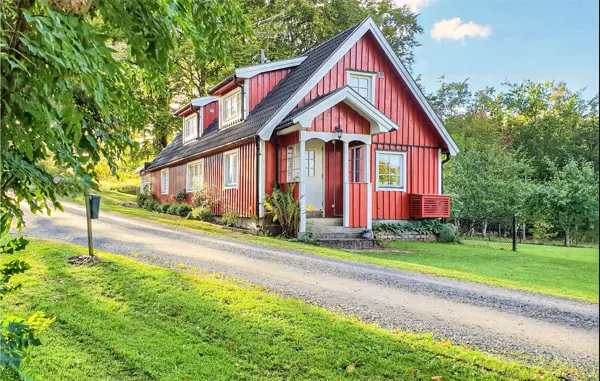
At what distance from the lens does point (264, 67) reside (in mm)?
14242

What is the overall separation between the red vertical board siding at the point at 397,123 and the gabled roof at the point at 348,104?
55.0 inches

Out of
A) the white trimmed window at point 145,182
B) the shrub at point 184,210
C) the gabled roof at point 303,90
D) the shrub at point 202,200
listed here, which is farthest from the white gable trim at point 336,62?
the white trimmed window at point 145,182

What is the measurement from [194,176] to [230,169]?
4.13m

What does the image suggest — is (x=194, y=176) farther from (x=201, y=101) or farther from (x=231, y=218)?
(x=231, y=218)

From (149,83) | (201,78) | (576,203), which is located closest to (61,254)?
(149,83)

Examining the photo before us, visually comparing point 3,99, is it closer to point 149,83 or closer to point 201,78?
point 149,83

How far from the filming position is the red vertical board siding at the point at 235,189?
12.6m

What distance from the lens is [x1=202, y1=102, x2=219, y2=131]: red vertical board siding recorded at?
18.5 metres

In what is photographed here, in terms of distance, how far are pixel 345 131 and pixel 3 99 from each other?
34.5 feet

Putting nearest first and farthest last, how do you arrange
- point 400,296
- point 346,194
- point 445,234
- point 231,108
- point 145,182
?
point 400,296 → point 346,194 → point 445,234 → point 231,108 → point 145,182

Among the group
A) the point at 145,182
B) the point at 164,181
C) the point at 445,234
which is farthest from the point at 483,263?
the point at 145,182

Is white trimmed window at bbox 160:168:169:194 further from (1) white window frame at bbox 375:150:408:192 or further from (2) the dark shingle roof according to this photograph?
(1) white window frame at bbox 375:150:408:192

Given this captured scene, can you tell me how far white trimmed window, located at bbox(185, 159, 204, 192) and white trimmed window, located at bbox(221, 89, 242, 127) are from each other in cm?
212

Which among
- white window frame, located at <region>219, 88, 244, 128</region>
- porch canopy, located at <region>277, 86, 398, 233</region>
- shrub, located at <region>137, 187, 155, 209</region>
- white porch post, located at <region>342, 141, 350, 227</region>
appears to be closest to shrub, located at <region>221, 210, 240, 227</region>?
porch canopy, located at <region>277, 86, 398, 233</region>
